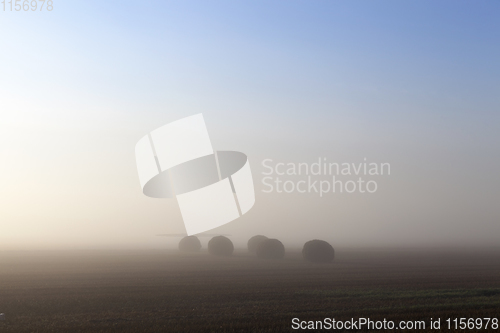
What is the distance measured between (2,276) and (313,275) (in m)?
20.8

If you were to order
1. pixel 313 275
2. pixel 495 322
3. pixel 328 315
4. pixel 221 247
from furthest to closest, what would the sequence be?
1. pixel 221 247
2. pixel 313 275
3. pixel 328 315
4. pixel 495 322

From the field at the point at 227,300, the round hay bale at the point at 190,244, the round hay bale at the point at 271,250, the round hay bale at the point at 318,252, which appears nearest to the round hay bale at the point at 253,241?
the round hay bale at the point at 271,250

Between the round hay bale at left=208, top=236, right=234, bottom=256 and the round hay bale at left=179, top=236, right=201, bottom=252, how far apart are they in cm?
1040

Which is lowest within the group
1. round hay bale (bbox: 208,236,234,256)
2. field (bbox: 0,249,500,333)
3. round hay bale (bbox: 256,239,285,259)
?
field (bbox: 0,249,500,333)

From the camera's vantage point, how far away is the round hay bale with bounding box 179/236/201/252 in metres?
58.3

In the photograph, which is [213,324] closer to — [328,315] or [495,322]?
[328,315]

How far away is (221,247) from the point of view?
48000 millimetres

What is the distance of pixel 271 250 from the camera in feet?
139

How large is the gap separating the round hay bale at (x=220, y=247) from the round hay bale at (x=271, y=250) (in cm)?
577

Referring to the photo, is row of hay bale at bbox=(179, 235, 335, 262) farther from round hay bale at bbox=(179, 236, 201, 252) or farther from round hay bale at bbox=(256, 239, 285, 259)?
round hay bale at bbox=(179, 236, 201, 252)

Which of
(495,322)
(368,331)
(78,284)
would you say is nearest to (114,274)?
(78,284)

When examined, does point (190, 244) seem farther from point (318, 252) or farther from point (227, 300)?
point (227, 300)
